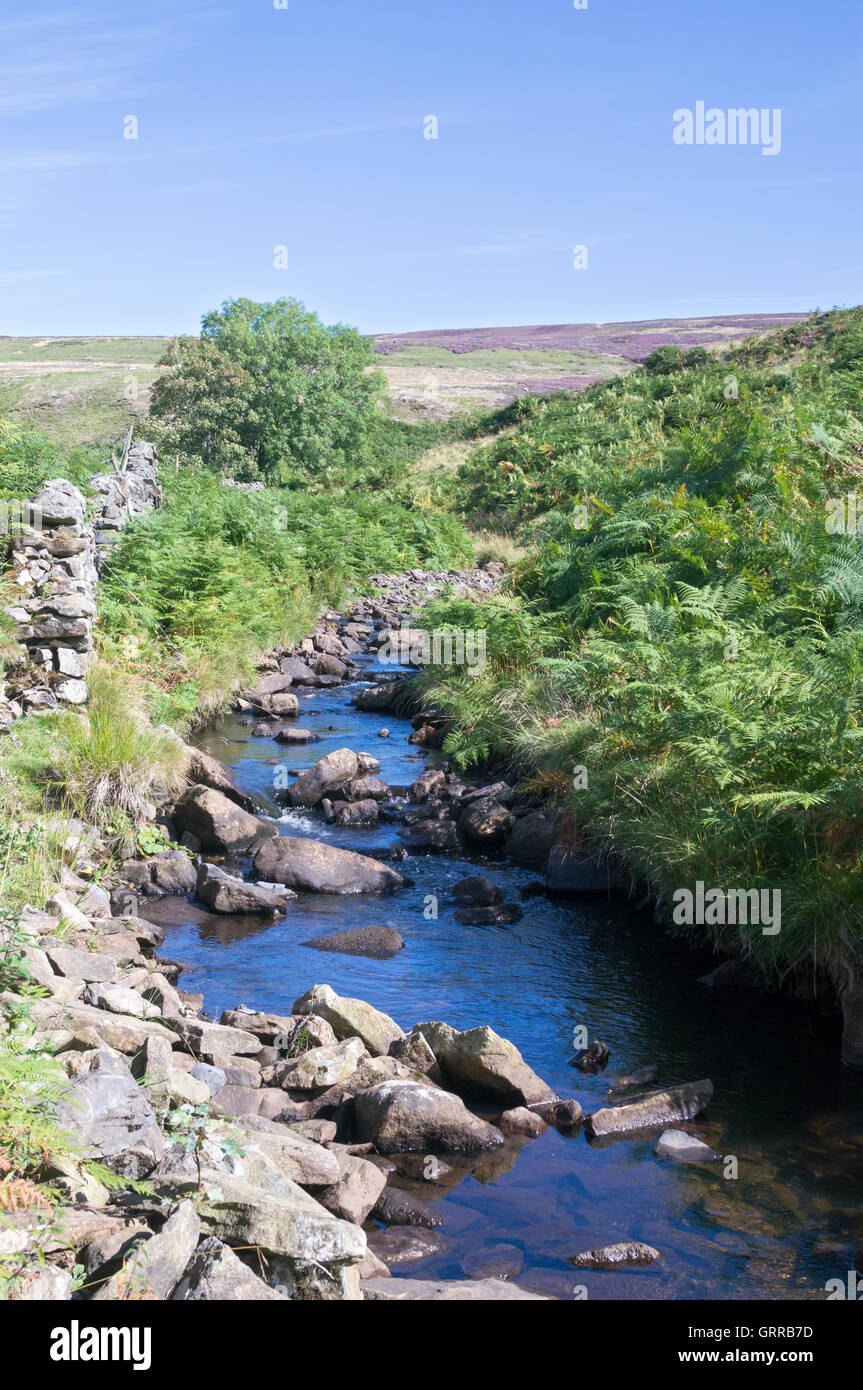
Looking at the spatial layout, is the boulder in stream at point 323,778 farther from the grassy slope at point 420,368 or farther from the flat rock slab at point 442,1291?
the grassy slope at point 420,368

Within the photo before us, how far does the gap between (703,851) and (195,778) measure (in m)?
5.49

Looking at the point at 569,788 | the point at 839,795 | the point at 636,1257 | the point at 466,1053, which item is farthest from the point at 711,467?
the point at 636,1257

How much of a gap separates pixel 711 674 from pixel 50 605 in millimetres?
6564

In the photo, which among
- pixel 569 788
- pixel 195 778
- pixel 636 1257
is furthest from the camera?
pixel 195 778

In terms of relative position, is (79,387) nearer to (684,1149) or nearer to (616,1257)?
(684,1149)

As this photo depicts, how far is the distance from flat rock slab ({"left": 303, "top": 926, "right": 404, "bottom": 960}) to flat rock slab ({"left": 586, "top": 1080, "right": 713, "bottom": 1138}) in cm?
254

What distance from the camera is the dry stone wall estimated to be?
1042cm

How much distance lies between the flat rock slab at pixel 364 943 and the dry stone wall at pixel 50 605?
3.86m

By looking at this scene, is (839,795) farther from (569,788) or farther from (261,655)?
(261,655)

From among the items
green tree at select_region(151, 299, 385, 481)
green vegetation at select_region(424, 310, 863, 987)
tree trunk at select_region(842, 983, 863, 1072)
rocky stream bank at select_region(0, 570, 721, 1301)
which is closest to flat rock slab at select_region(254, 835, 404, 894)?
rocky stream bank at select_region(0, 570, 721, 1301)

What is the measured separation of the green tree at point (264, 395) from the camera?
34844mm

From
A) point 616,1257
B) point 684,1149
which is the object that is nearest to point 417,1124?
point 616,1257

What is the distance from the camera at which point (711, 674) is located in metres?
8.35

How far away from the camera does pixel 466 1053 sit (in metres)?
6.21
